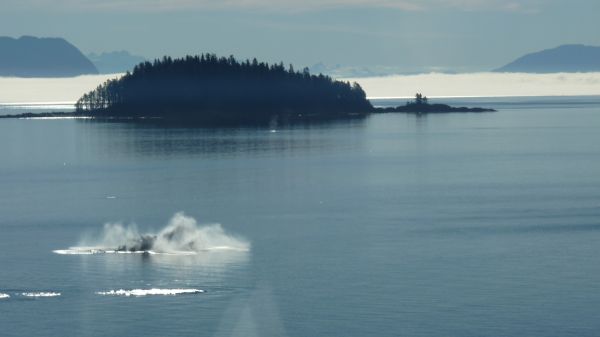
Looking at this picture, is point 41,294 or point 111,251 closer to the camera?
point 41,294

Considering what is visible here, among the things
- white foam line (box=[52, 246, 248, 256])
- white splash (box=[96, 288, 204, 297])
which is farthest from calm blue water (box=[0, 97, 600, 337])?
white foam line (box=[52, 246, 248, 256])

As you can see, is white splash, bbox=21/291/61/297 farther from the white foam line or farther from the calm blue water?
the white foam line

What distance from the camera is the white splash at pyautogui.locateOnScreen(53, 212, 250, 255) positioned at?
78.6 metres

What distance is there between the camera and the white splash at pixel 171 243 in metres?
78.6

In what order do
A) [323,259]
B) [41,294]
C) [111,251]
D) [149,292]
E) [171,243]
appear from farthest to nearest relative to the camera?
1. [171,243]
2. [111,251]
3. [323,259]
4. [149,292]
5. [41,294]

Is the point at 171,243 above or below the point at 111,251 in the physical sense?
above

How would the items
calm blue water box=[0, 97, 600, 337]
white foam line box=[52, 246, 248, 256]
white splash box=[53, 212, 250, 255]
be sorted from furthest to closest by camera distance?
1. white splash box=[53, 212, 250, 255]
2. white foam line box=[52, 246, 248, 256]
3. calm blue water box=[0, 97, 600, 337]

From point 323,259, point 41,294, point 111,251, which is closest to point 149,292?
point 41,294

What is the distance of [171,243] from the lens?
261 ft

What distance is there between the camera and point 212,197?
119188 millimetres

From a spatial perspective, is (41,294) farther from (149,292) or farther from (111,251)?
(111,251)

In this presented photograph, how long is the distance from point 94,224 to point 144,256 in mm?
21942

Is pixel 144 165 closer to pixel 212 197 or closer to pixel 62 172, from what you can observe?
pixel 62 172

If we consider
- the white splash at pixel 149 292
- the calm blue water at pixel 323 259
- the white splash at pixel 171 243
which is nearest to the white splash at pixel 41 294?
the calm blue water at pixel 323 259
